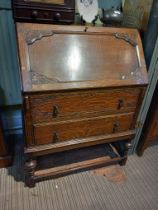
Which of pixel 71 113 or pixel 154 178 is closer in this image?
pixel 71 113

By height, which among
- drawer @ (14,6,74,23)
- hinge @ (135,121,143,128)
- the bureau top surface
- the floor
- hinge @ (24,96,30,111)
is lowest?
the floor

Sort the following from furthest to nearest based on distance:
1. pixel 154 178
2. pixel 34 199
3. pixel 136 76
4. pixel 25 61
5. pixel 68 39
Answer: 1. pixel 154 178
2. pixel 34 199
3. pixel 136 76
4. pixel 68 39
5. pixel 25 61

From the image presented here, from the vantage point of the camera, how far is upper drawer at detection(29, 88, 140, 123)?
41.3 inches

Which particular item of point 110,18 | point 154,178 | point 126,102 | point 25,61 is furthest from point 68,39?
point 154,178

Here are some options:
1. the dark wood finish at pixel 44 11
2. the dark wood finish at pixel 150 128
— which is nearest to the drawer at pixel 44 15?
the dark wood finish at pixel 44 11

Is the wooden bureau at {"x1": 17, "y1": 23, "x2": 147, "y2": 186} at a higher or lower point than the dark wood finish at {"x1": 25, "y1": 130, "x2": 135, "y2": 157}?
higher

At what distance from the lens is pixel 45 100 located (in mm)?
1036

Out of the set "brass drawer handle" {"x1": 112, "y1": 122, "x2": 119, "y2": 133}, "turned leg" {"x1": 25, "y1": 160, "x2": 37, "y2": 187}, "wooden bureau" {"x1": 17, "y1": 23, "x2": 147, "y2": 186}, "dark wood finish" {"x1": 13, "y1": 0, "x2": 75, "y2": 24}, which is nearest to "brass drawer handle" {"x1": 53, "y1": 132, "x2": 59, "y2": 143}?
Answer: "wooden bureau" {"x1": 17, "y1": 23, "x2": 147, "y2": 186}

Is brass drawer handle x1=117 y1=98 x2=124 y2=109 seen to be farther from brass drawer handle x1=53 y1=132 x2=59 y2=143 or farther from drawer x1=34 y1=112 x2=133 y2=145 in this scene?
brass drawer handle x1=53 y1=132 x2=59 y2=143

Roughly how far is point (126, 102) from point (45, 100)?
573 mm

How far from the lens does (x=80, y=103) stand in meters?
1.13

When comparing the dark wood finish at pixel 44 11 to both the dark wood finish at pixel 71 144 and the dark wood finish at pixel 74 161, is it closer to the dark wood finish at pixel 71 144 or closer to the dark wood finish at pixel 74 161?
the dark wood finish at pixel 71 144

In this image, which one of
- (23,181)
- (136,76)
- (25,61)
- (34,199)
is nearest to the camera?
(25,61)

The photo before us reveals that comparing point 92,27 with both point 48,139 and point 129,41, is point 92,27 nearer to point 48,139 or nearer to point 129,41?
point 129,41
